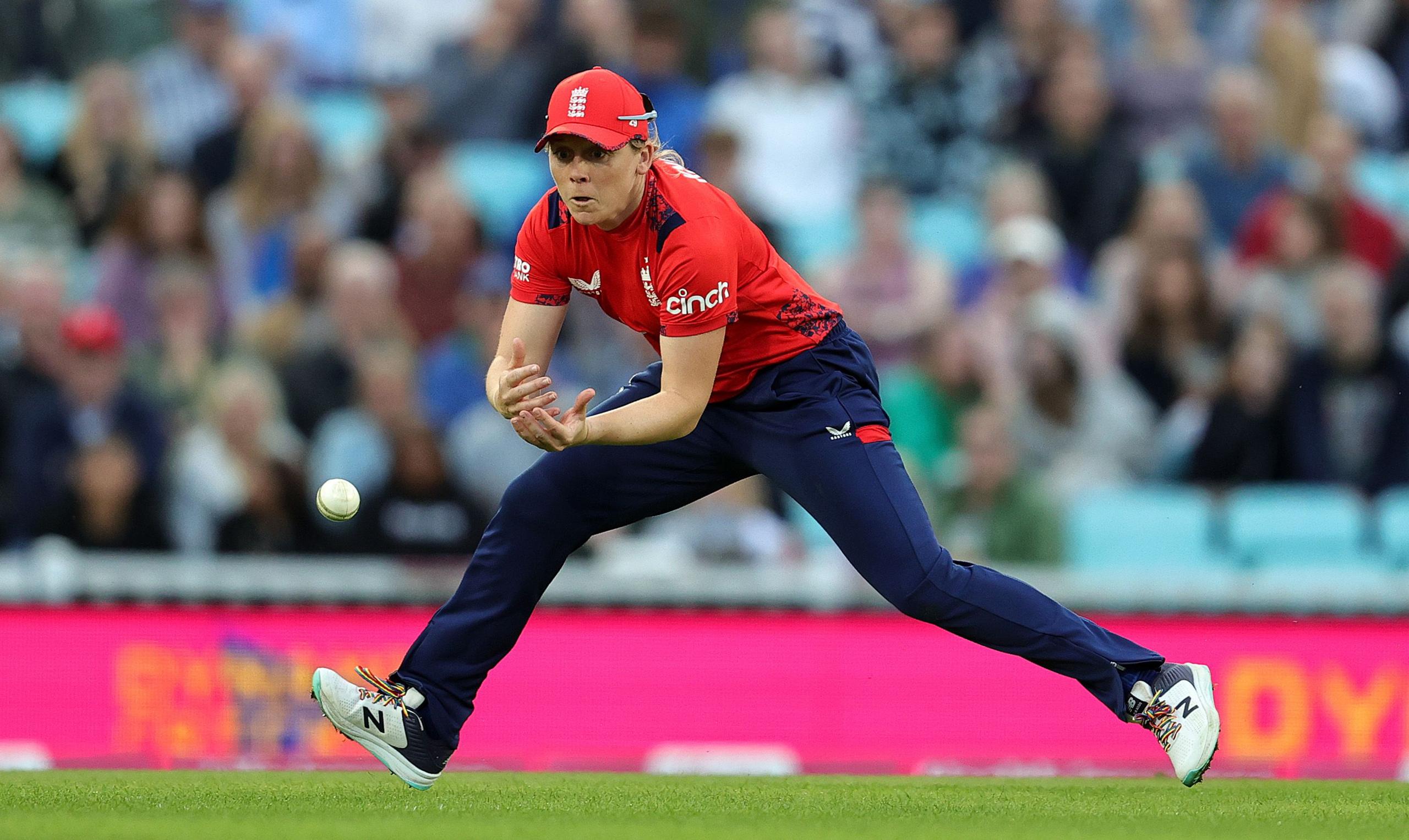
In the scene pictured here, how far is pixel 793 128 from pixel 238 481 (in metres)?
4.44

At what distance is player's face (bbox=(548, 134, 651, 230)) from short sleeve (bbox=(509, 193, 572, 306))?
315 millimetres

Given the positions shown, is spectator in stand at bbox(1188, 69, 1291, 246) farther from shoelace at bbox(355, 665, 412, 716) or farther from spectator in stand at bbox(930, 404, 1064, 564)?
shoelace at bbox(355, 665, 412, 716)

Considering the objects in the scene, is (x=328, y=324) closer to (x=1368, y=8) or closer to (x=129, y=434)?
(x=129, y=434)

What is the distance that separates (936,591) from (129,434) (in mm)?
6113

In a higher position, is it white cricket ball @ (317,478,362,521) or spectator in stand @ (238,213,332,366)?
white cricket ball @ (317,478,362,521)

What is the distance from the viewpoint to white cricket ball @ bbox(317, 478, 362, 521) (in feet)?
20.5

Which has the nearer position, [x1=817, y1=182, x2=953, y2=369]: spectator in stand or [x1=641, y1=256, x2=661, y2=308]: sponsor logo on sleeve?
[x1=641, y1=256, x2=661, y2=308]: sponsor logo on sleeve

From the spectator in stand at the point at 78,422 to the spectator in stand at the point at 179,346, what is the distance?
39cm

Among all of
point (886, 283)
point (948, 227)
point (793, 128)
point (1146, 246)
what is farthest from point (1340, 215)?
point (793, 128)

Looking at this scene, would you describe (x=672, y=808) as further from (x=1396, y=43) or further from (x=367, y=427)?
(x=1396, y=43)

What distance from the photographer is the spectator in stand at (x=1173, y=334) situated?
36.9ft

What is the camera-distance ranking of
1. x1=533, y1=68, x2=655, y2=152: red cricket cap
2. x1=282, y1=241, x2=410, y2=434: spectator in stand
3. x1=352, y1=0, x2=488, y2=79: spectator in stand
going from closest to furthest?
x1=533, y1=68, x2=655, y2=152: red cricket cap < x1=282, y1=241, x2=410, y2=434: spectator in stand < x1=352, y1=0, x2=488, y2=79: spectator in stand

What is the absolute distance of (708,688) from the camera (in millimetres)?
9320

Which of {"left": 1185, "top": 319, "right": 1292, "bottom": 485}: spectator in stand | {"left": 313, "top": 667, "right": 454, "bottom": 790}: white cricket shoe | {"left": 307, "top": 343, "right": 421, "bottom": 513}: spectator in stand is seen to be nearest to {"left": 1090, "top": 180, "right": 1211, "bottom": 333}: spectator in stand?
{"left": 1185, "top": 319, "right": 1292, "bottom": 485}: spectator in stand
